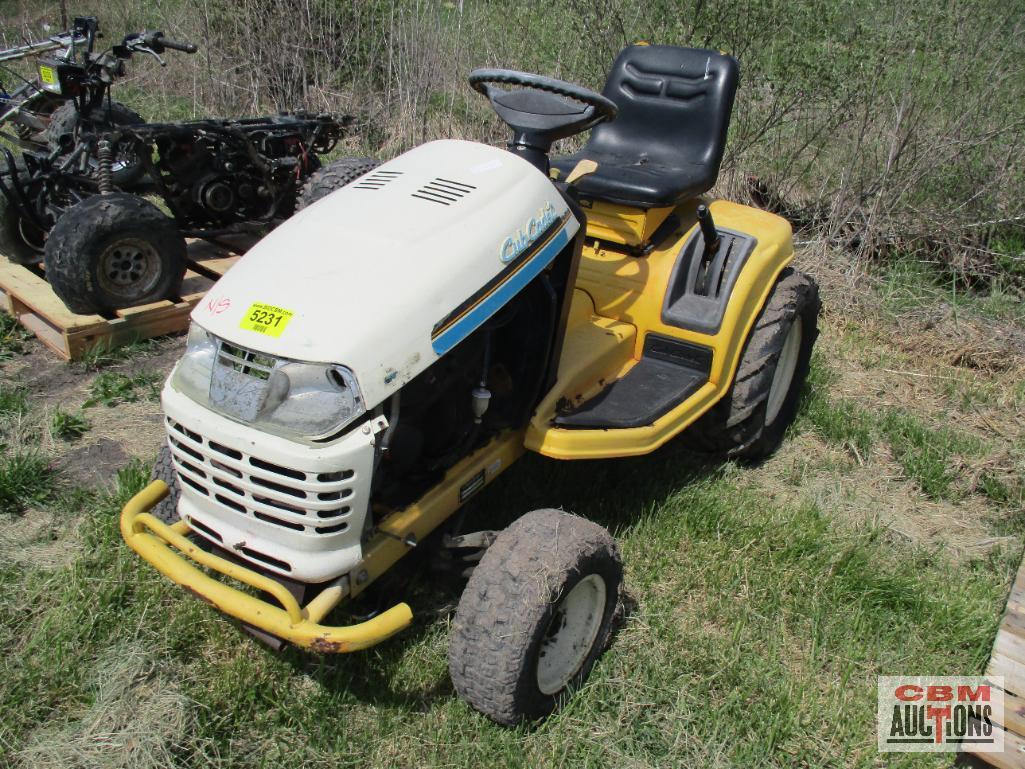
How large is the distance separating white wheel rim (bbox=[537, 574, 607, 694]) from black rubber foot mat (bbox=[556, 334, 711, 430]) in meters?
0.53

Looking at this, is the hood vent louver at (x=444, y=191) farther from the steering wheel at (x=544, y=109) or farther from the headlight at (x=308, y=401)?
the headlight at (x=308, y=401)

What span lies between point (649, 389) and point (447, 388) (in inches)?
38.2

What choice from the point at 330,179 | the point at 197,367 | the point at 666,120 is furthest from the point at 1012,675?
the point at 330,179

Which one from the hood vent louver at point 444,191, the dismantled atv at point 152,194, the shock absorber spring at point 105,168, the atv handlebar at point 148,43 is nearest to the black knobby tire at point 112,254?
the dismantled atv at point 152,194

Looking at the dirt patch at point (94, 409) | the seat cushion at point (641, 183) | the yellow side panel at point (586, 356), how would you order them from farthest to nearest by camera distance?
the dirt patch at point (94, 409) < the seat cushion at point (641, 183) < the yellow side panel at point (586, 356)

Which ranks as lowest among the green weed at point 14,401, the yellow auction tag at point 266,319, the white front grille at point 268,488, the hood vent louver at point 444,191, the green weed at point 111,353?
the green weed at point 111,353

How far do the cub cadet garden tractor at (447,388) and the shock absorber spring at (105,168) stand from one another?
2315mm

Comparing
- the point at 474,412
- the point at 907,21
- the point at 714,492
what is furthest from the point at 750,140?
the point at 474,412

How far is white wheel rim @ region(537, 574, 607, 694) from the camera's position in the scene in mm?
2496

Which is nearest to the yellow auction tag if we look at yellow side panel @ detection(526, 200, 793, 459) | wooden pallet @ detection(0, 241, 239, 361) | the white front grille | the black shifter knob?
the white front grille

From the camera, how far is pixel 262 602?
219 centimetres

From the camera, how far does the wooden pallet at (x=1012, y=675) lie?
2.29 metres

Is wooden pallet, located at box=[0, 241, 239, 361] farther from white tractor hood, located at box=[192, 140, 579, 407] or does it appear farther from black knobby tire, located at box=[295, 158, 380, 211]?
white tractor hood, located at box=[192, 140, 579, 407]

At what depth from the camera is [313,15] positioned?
24.7ft
